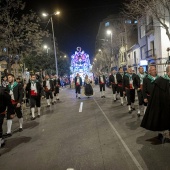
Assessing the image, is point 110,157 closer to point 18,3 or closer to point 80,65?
point 18,3

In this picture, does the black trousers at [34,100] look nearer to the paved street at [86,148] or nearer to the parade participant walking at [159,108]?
the paved street at [86,148]

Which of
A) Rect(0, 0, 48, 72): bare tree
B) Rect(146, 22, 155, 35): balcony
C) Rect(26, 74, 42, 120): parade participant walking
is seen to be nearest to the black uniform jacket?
Rect(26, 74, 42, 120): parade participant walking

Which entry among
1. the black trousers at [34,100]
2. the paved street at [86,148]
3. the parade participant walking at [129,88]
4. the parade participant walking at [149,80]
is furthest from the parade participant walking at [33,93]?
the parade participant walking at [149,80]

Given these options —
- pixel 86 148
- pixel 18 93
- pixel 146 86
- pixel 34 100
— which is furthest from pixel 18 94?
pixel 146 86

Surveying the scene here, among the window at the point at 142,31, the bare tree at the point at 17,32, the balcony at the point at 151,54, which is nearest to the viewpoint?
the bare tree at the point at 17,32

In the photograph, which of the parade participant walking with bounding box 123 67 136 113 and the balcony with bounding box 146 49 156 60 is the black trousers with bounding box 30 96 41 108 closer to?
the parade participant walking with bounding box 123 67 136 113

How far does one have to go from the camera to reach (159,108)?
6.05m

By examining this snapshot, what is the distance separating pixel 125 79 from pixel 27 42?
11753 mm

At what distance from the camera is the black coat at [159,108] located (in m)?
5.96

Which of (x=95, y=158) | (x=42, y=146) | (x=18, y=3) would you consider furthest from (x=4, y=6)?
(x=95, y=158)

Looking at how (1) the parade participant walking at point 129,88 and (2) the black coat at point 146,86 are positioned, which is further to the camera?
(1) the parade participant walking at point 129,88

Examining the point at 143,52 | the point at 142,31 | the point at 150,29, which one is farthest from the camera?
the point at 143,52

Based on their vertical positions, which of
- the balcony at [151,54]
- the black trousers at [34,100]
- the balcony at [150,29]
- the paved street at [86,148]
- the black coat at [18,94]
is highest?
the balcony at [150,29]

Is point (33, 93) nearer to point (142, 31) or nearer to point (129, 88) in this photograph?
point (129, 88)
